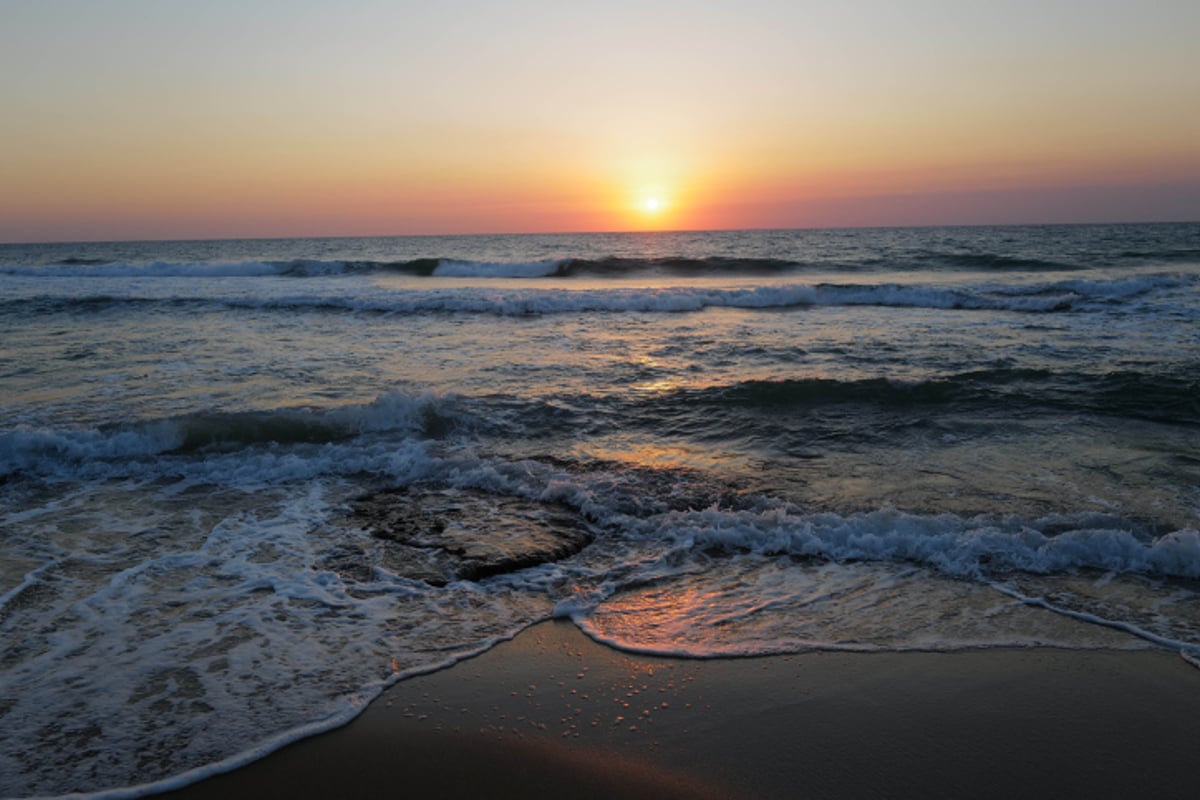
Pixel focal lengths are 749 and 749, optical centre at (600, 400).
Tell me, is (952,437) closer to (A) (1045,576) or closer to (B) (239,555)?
(A) (1045,576)

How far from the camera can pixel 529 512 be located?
6.41 meters

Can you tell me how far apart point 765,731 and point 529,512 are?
11.0 feet

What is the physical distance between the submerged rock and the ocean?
0.11ft

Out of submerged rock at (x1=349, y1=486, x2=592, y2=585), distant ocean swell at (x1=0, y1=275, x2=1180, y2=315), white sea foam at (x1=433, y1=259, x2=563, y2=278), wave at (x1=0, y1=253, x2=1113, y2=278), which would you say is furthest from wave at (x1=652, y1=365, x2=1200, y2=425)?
white sea foam at (x1=433, y1=259, x2=563, y2=278)

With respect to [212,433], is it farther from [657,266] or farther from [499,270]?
[499,270]

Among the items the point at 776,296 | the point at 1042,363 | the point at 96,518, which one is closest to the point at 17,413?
the point at 96,518

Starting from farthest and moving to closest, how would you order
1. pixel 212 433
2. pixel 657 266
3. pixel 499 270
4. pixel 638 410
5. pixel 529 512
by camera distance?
pixel 499 270 < pixel 657 266 < pixel 638 410 < pixel 212 433 < pixel 529 512

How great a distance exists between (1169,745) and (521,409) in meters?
7.36

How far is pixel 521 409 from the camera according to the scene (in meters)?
9.58

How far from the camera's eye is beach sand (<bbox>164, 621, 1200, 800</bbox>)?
9.93 feet

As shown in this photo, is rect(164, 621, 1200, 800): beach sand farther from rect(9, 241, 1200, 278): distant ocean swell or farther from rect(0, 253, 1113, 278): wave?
rect(9, 241, 1200, 278): distant ocean swell

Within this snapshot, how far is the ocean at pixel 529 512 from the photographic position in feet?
13.2

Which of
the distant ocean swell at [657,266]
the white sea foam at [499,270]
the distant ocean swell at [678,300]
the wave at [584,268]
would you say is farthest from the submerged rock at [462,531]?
the white sea foam at [499,270]

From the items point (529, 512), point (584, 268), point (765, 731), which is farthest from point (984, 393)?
point (584, 268)
